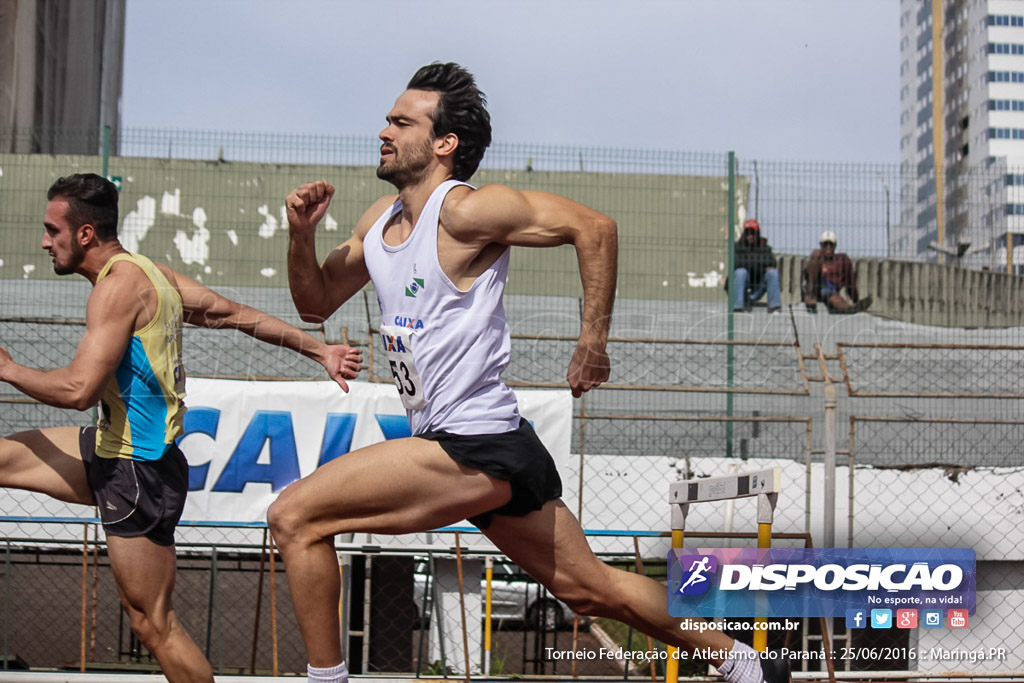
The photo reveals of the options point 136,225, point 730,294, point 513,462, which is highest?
point 136,225

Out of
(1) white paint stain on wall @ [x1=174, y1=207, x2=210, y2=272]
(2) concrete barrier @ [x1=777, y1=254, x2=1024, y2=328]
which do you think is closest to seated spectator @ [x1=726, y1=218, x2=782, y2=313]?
(2) concrete barrier @ [x1=777, y1=254, x2=1024, y2=328]

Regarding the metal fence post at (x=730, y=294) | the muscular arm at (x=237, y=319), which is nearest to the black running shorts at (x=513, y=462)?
the muscular arm at (x=237, y=319)

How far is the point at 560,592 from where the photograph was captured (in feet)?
10.7

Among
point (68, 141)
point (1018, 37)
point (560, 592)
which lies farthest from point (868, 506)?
point (1018, 37)

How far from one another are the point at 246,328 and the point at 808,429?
4.77m

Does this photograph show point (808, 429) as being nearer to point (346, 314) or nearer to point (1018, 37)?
point (346, 314)

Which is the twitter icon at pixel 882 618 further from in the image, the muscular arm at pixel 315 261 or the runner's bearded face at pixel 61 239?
the runner's bearded face at pixel 61 239

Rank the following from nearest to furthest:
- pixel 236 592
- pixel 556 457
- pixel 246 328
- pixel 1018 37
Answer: pixel 246 328 → pixel 556 457 → pixel 236 592 → pixel 1018 37

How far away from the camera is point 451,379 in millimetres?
3145

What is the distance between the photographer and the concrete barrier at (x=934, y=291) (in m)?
9.50

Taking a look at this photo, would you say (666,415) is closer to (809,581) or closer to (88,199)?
(809,581)

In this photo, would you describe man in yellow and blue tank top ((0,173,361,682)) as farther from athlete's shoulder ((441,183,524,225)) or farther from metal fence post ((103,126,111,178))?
metal fence post ((103,126,111,178))

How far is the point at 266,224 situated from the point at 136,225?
1.19 m

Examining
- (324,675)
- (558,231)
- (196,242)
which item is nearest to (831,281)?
(196,242)
